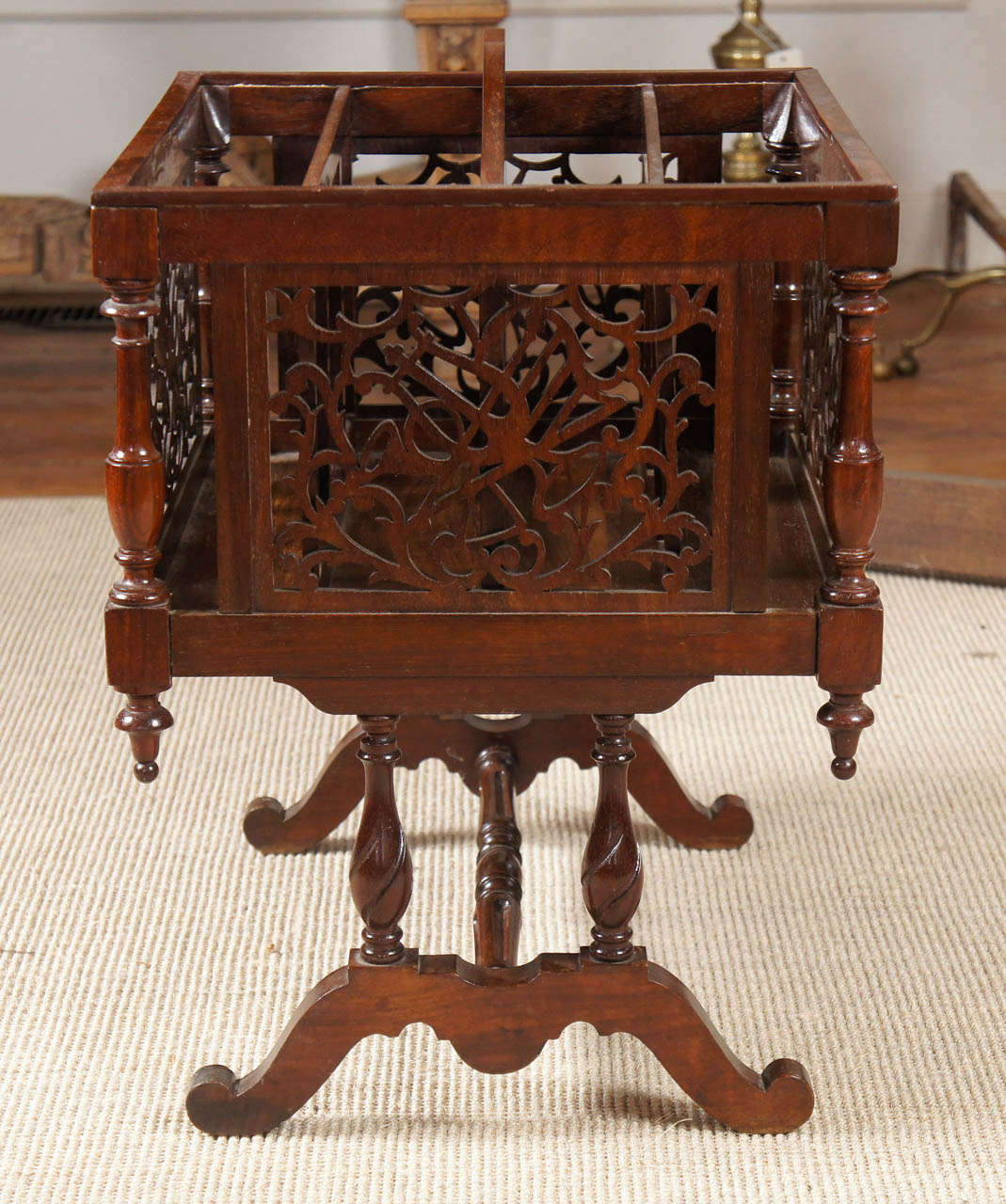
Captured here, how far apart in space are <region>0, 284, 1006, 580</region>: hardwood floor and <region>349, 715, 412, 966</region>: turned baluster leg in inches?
56.6

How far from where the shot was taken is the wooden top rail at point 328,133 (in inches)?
50.3

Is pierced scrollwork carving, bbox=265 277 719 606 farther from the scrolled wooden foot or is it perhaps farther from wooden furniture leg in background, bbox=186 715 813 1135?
the scrolled wooden foot

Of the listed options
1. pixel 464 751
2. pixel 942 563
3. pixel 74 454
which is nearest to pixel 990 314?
pixel 942 563

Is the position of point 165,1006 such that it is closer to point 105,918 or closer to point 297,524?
point 105,918

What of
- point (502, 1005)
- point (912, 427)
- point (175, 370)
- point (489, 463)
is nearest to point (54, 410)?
point (912, 427)

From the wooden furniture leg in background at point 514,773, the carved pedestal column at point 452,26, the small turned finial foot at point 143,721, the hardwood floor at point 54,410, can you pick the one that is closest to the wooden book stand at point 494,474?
the small turned finial foot at point 143,721

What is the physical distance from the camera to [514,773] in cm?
184

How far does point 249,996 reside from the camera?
1.68 meters

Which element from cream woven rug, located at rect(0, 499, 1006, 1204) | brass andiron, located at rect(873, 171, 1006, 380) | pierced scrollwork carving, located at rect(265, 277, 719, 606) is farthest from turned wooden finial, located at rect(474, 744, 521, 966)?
brass andiron, located at rect(873, 171, 1006, 380)

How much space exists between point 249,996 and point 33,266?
7.80ft

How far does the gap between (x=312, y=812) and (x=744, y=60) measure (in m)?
1.84

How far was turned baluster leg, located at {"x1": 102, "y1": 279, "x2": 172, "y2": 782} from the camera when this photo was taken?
118cm

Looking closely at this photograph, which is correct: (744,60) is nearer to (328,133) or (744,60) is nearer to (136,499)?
(328,133)

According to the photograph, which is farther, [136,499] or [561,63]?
[561,63]
